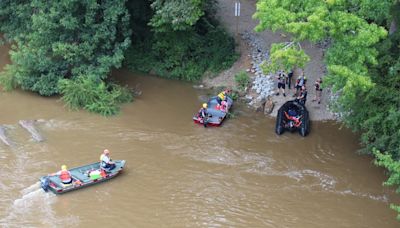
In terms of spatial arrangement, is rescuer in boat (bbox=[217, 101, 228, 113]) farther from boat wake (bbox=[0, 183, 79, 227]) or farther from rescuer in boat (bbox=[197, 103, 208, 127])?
boat wake (bbox=[0, 183, 79, 227])

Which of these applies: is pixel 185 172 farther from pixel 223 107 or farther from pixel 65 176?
pixel 223 107

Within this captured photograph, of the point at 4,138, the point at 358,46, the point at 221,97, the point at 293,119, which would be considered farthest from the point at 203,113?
the point at 358,46

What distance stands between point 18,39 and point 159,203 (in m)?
11.6

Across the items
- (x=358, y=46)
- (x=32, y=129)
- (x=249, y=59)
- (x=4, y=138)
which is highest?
(x=358, y=46)

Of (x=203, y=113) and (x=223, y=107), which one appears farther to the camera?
(x=223, y=107)

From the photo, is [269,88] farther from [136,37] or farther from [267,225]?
[267,225]

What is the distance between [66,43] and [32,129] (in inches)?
176

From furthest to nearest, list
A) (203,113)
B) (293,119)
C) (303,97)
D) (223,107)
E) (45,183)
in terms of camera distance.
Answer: (223,107), (303,97), (203,113), (293,119), (45,183)

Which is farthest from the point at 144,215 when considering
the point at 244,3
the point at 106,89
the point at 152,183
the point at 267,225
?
the point at 244,3

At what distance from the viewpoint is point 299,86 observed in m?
21.8

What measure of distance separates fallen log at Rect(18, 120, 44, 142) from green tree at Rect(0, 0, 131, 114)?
95.6 inches

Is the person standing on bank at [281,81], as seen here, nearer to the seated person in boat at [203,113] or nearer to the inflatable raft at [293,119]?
the inflatable raft at [293,119]

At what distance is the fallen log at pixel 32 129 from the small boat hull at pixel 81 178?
283cm

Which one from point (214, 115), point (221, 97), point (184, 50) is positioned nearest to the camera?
point (214, 115)
